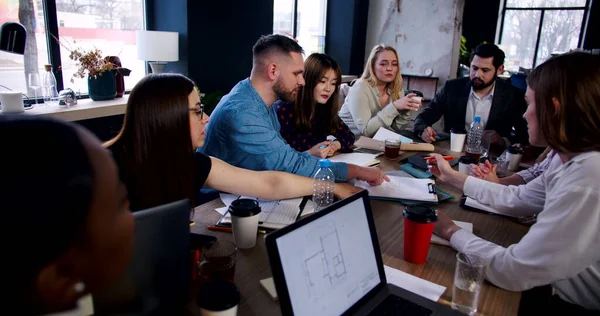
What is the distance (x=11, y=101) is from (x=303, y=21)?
425cm

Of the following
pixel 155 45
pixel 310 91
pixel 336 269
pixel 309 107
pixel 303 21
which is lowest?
pixel 336 269

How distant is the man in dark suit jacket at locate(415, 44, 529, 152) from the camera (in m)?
3.10

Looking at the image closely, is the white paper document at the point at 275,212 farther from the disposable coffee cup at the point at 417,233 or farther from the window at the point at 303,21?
the window at the point at 303,21

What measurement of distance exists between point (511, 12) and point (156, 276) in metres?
9.63

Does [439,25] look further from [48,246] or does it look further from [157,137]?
[48,246]

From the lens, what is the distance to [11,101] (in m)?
2.51

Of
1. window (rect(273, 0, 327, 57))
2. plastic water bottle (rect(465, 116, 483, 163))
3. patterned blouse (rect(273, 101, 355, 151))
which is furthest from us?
window (rect(273, 0, 327, 57))

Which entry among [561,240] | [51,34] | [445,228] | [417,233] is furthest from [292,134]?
[51,34]

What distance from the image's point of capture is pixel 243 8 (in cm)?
447

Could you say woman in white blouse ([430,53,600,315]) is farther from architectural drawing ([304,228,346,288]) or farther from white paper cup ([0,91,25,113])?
white paper cup ([0,91,25,113])

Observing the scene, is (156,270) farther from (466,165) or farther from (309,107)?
(309,107)

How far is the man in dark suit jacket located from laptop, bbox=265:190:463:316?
2.13 m

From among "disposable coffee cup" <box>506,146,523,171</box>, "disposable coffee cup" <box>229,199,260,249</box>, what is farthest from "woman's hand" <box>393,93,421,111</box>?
"disposable coffee cup" <box>229,199,260,249</box>

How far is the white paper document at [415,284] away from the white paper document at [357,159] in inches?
40.0
